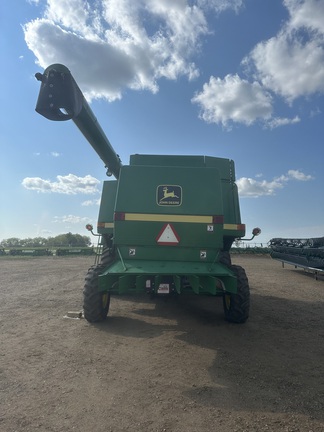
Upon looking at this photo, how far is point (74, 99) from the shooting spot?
17.0ft

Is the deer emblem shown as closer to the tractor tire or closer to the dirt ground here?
the tractor tire

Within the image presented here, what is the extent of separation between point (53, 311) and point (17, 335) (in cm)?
182

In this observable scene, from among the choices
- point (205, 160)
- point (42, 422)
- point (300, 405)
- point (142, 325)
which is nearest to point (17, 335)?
point (142, 325)

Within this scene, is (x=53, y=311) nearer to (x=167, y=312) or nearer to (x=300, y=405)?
(x=167, y=312)

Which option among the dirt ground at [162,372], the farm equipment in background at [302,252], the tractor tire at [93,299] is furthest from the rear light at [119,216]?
the farm equipment in background at [302,252]

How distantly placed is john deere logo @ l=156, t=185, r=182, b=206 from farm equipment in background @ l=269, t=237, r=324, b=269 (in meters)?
8.99

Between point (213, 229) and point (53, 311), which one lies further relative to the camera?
point (53, 311)

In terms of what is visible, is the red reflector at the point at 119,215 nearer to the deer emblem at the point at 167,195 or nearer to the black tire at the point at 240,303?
the deer emblem at the point at 167,195

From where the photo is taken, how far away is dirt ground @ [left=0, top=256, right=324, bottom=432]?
2.91 m

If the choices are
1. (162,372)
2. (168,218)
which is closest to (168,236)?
(168,218)

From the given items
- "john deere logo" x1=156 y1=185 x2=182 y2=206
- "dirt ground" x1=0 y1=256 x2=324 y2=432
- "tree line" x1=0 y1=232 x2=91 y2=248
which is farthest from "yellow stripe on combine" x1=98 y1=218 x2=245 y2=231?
"tree line" x1=0 y1=232 x2=91 y2=248

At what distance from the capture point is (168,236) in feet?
19.4

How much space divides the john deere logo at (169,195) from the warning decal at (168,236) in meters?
0.44

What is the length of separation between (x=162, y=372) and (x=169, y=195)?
3.12 m
